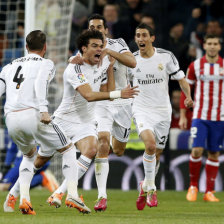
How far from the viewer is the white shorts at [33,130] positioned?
23.2 ft

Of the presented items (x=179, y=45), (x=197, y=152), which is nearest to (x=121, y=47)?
(x=197, y=152)

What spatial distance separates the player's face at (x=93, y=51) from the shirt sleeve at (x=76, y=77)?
20cm

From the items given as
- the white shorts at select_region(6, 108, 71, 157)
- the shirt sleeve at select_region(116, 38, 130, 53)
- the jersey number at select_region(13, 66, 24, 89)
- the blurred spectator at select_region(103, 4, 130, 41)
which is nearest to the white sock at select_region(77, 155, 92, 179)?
the white shorts at select_region(6, 108, 71, 157)

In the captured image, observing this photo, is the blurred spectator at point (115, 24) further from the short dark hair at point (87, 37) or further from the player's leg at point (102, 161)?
the short dark hair at point (87, 37)

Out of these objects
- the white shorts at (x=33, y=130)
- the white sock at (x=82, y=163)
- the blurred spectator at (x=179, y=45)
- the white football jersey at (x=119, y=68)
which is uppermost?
the blurred spectator at (x=179, y=45)

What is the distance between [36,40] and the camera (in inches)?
286

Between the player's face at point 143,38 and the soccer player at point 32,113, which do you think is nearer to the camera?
the soccer player at point 32,113

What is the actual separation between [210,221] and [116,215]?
1.08 meters

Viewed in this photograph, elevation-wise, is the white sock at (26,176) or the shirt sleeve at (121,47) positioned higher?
the shirt sleeve at (121,47)

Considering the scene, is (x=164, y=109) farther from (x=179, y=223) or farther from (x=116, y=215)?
(x=179, y=223)

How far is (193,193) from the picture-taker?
34.2 ft

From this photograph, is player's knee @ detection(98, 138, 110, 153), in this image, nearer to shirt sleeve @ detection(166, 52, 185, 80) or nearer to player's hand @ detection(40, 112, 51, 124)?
player's hand @ detection(40, 112, 51, 124)

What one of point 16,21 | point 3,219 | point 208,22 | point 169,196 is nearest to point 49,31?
point 16,21

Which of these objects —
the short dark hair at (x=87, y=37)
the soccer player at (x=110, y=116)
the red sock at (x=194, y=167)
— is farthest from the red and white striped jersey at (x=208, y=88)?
the short dark hair at (x=87, y=37)
